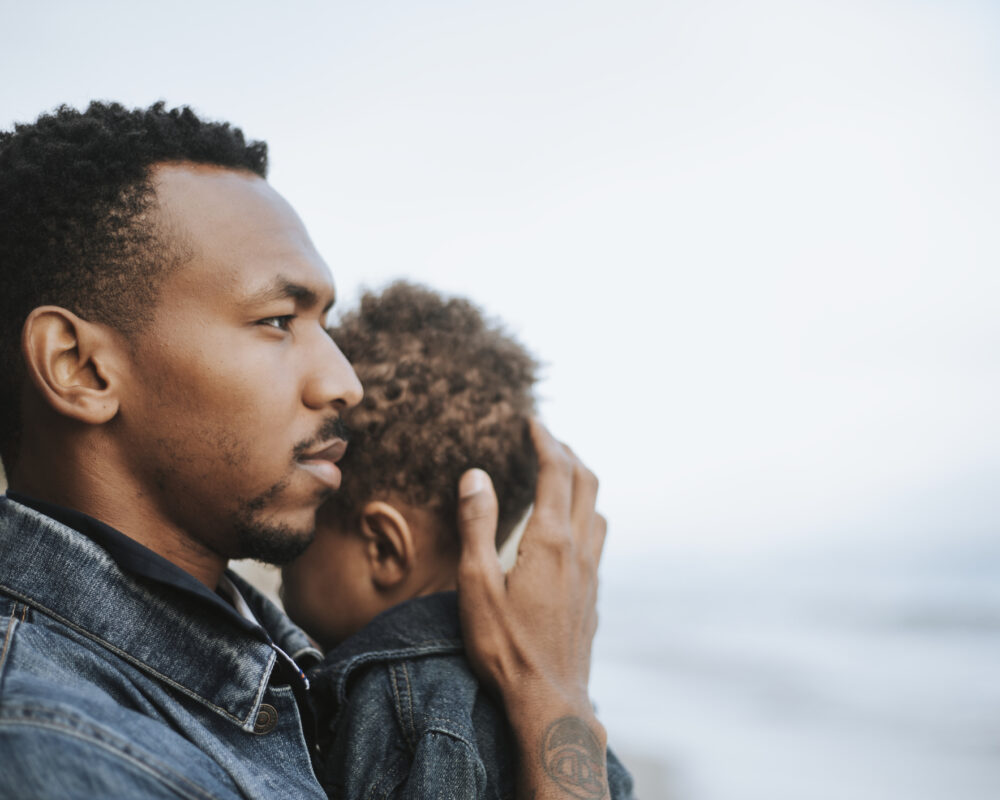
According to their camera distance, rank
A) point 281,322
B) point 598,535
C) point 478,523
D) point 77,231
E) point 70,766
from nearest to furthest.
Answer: point 70,766 < point 77,231 < point 281,322 < point 478,523 < point 598,535

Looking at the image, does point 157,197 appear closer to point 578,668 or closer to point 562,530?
point 562,530

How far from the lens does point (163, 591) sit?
3.58ft

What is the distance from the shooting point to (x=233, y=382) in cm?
122

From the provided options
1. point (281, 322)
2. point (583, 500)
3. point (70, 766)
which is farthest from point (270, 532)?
point (583, 500)

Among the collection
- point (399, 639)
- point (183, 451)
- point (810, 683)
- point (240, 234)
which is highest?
point (810, 683)

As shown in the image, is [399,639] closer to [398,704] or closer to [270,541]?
[398,704]

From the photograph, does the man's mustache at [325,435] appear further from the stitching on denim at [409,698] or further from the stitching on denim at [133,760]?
the stitching on denim at [133,760]

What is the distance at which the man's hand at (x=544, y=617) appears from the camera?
124 cm

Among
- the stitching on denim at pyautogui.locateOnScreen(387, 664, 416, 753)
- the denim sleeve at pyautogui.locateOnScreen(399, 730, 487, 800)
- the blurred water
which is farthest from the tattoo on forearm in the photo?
the blurred water

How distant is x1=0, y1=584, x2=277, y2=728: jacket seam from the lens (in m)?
1.00

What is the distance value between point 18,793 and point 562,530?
105 centimetres

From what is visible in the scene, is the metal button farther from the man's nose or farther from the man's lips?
the man's nose

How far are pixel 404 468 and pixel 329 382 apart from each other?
1.19ft

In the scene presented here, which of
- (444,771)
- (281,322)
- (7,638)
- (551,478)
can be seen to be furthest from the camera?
(551,478)
